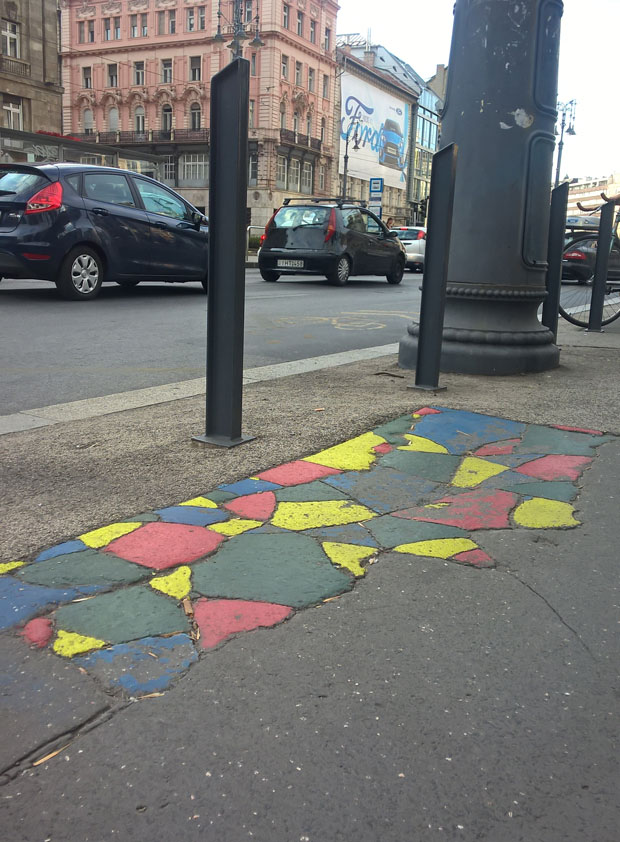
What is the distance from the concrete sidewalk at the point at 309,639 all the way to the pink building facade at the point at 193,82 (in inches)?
2417

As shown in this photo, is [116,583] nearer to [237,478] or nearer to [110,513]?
[110,513]

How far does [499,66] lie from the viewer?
5508 millimetres

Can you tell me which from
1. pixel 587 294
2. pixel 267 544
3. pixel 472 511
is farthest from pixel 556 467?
pixel 587 294

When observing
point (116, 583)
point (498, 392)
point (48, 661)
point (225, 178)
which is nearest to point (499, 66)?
point (498, 392)

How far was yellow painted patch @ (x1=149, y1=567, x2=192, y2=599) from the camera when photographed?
7.70 feet

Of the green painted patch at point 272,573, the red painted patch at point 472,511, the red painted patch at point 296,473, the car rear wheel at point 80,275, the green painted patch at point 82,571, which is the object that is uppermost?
the car rear wheel at point 80,275

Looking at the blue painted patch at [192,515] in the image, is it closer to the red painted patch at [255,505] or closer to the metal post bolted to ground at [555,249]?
the red painted patch at [255,505]

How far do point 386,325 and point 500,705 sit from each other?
Answer: 828 centimetres

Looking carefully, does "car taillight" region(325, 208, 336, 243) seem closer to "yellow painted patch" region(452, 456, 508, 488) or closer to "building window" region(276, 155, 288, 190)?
"yellow painted patch" region(452, 456, 508, 488)

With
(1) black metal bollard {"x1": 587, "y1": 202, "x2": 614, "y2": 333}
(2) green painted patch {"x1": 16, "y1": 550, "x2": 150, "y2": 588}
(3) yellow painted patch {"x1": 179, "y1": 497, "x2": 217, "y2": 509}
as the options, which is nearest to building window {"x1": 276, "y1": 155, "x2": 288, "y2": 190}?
(1) black metal bollard {"x1": 587, "y1": 202, "x2": 614, "y2": 333}

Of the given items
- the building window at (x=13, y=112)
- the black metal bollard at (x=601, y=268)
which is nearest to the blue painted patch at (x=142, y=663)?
the black metal bollard at (x=601, y=268)

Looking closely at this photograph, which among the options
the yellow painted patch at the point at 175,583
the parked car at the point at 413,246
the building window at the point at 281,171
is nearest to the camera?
the yellow painted patch at the point at 175,583

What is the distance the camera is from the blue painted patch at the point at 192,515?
9.50 feet

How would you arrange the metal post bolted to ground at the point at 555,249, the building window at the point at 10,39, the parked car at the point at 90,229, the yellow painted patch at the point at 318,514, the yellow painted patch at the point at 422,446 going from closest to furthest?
the yellow painted patch at the point at 318,514 → the yellow painted patch at the point at 422,446 → the metal post bolted to ground at the point at 555,249 → the parked car at the point at 90,229 → the building window at the point at 10,39
